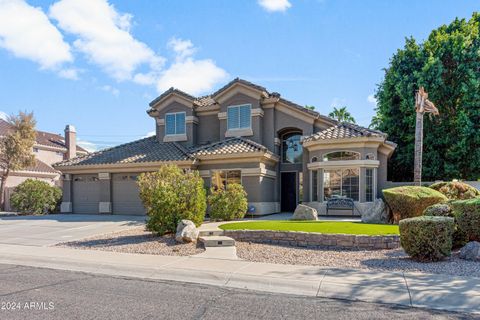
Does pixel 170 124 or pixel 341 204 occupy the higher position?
pixel 170 124

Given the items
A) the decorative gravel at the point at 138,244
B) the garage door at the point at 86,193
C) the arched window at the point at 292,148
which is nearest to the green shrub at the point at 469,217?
the decorative gravel at the point at 138,244

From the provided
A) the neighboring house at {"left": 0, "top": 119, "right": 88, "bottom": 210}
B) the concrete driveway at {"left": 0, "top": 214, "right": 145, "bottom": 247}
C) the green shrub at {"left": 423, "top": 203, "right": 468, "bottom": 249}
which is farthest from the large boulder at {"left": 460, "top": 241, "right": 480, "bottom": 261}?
the neighboring house at {"left": 0, "top": 119, "right": 88, "bottom": 210}

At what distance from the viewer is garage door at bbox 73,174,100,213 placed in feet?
76.0

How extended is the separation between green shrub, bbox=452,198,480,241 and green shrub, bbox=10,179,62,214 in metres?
23.9

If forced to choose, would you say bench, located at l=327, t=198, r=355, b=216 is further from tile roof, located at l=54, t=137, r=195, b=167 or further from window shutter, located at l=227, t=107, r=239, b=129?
tile roof, located at l=54, t=137, r=195, b=167

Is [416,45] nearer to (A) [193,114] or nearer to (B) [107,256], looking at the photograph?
(A) [193,114]

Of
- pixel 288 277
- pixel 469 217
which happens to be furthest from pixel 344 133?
pixel 288 277

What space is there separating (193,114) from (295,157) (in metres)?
7.29

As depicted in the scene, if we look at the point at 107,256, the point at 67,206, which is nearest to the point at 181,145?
the point at 67,206

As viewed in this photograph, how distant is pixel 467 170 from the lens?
902 inches

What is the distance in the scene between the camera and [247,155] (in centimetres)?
1930

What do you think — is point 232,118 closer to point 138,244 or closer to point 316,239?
point 138,244

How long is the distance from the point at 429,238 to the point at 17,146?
28934 millimetres

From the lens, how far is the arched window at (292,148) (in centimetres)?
2225
